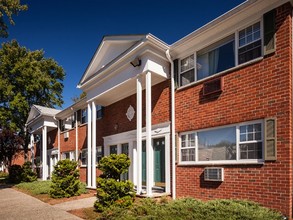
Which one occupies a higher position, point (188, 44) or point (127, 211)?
point (188, 44)

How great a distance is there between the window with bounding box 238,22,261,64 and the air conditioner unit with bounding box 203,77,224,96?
0.84m

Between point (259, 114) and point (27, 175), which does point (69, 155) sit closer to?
point (27, 175)

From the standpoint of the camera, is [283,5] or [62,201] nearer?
[283,5]

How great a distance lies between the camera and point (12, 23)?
45.3 feet

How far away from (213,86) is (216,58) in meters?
0.96

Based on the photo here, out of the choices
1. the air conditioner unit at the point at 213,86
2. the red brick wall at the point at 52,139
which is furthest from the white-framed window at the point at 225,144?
the red brick wall at the point at 52,139

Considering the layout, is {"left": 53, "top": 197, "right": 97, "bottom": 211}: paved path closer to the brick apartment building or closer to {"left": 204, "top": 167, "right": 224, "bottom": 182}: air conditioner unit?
the brick apartment building

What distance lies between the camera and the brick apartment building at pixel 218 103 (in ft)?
22.4

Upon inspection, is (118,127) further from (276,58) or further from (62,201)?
(276,58)

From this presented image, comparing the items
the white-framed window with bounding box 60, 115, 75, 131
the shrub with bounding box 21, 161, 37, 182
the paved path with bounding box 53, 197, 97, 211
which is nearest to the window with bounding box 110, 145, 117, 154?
the paved path with bounding box 53, 197, 97, 211

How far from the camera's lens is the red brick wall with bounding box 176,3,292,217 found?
21.6ft

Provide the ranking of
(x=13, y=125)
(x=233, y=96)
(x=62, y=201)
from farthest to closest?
1. (x=13, y=125)
2. (x=62, y=201)
3. (x=233, y=96)

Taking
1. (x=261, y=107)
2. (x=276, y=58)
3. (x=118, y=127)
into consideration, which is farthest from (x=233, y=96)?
(x=118, y=127)

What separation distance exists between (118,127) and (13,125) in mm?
18340
